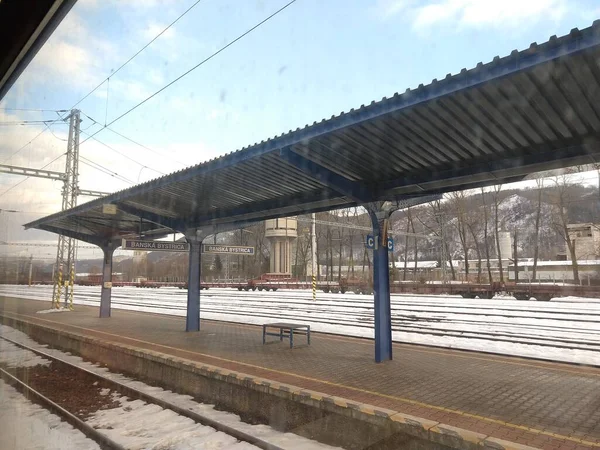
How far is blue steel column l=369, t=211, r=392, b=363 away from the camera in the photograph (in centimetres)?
876

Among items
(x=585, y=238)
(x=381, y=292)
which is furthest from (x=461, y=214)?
(x=381, y=292)

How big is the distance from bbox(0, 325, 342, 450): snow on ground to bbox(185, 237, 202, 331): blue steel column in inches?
219

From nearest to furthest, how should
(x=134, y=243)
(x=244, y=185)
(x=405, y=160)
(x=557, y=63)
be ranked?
(x=557, y=63), (x=405, y=160), (x=244, y=185), (x=134, y=243)

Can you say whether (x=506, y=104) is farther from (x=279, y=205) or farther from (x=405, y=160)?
(x=279, y=205)

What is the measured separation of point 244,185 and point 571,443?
25.0ft

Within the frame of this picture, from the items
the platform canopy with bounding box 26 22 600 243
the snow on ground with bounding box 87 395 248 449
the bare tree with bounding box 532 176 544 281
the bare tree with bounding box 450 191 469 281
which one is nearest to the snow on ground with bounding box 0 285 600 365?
the snow on ground with bounding box 87 395 248 449

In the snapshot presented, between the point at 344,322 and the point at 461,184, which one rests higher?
the point at 461,184

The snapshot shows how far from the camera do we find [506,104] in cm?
549

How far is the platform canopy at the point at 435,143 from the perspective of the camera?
4.87 meters

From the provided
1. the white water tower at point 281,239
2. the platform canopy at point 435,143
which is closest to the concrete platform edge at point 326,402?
the platform canopy at point 435,143

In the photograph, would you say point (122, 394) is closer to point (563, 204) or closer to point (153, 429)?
point (153, 429)

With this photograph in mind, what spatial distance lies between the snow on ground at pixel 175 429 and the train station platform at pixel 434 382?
0.72m

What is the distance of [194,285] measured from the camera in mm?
13578

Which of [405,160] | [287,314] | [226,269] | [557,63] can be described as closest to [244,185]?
[405,160]
